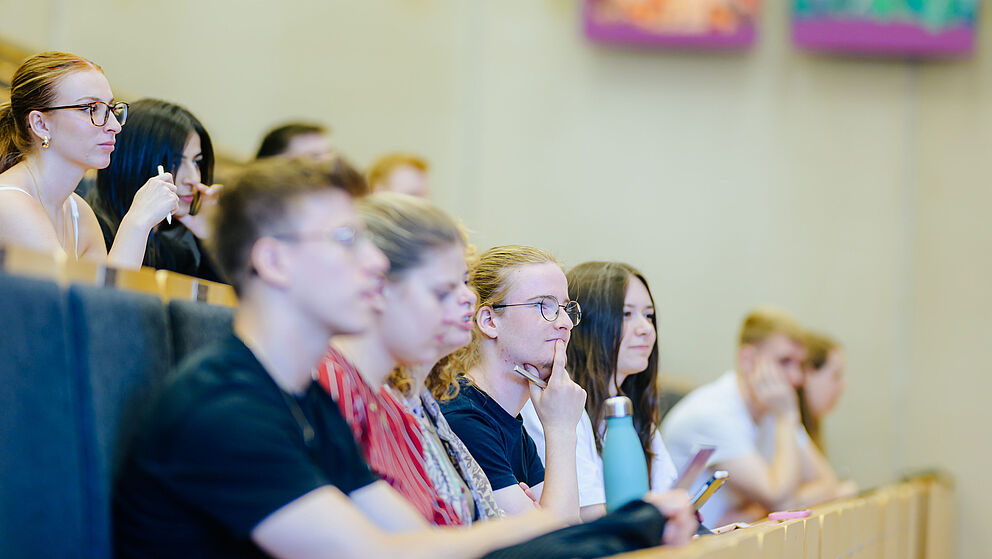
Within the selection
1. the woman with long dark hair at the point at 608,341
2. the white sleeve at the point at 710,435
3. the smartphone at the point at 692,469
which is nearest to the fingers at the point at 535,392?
the woman with long dark hair at the point at 608,341

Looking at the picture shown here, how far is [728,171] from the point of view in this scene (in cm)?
418

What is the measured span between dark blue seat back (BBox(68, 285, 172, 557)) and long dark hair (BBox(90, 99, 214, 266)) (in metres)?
0.89

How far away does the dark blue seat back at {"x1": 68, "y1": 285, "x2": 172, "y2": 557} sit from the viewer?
1.04 m

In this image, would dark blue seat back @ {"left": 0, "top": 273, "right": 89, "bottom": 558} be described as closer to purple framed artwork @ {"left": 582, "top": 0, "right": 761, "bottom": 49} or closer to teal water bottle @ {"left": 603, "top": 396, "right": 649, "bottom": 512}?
teal water bottle @ {"left": 603, "top": 396, "right": 649, "bottom": 512}

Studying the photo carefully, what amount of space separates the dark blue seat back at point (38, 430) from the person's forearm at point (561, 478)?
2.62 feet

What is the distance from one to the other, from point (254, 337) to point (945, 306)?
3794 mm

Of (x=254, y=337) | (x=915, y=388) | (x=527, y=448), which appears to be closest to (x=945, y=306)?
(x=915, y=388)

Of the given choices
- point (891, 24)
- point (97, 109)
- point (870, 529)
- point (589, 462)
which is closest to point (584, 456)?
point (589, 462)

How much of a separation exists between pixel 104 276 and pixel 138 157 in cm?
96

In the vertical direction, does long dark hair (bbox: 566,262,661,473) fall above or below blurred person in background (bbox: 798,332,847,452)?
above

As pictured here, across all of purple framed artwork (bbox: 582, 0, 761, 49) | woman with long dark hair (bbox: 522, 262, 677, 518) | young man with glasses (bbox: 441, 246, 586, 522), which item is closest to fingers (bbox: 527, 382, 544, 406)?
young man with glasses (bbox: 441, 246, 586, 522)

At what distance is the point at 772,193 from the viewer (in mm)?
4172

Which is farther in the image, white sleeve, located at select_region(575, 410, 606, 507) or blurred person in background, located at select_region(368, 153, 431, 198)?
blurred person in background, located at select_region(368, 153, 431, 198)

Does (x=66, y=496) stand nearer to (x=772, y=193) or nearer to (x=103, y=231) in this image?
(x=103, y=231)
